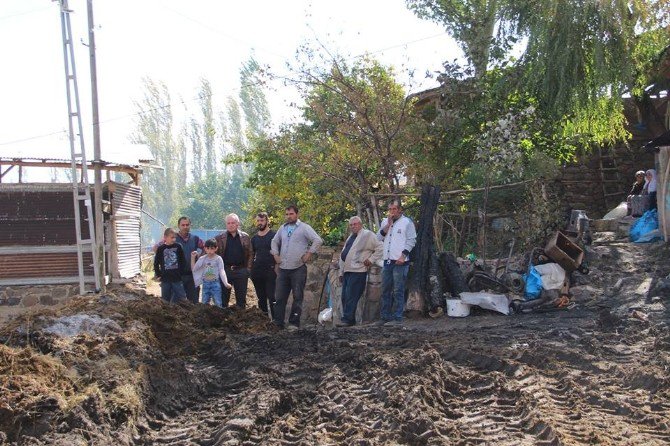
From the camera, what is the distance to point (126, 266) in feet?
60.1

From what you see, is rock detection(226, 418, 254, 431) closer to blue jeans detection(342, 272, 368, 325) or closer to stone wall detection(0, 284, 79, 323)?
blue jeans detection(342, 272, 368, 325)

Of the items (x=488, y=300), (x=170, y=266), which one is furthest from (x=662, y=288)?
(x=170, y=266)

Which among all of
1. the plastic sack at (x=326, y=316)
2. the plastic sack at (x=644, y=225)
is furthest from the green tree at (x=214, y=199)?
the plastic sack at (x=326, y=316)

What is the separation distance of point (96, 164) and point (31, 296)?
3.12 metres

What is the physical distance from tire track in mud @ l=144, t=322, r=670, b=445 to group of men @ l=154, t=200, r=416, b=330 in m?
2.74

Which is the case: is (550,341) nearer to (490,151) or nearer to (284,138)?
(490,151)

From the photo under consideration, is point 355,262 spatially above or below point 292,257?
below

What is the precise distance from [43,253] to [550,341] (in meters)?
→ 12.0

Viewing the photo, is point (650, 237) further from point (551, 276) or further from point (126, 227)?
point (126, 227)

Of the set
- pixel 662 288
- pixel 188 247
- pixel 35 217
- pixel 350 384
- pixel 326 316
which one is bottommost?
pixel 326 316

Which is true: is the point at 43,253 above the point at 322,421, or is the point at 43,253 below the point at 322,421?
above

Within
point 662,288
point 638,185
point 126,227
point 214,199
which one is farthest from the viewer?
point 214,199

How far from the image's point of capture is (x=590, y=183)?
20344 mm

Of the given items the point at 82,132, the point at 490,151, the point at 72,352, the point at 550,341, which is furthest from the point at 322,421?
the point at 82,132
